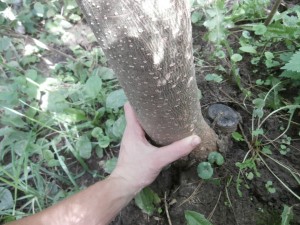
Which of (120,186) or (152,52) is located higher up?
(152,52)

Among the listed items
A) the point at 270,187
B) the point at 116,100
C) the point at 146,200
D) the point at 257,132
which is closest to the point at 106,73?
the point at 116,100

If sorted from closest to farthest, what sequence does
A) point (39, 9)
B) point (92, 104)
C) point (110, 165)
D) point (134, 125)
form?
point (134, 125)
point (110, 165)
point (92, 104)
point (39, 9)

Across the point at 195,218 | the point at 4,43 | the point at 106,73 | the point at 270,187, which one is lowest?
the point at 270,187

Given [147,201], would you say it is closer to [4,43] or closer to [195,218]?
[195,218]

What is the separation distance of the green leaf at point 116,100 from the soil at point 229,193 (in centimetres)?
41

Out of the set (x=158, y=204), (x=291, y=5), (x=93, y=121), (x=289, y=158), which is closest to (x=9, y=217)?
(x=93, y=121)

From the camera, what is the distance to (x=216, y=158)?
4.26 feet

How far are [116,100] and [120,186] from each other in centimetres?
53

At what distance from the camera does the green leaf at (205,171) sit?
125 cm

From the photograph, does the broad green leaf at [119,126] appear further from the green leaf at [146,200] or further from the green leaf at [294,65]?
the green leaf at [294,65]

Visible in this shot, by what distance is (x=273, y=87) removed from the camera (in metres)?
1.41

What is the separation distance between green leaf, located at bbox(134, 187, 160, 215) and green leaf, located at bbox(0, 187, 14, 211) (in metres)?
0.70

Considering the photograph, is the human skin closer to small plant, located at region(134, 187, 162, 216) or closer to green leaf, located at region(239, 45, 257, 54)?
small plant, located at region(134, 187, 162, 216)

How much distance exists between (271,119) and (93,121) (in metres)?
0.87
